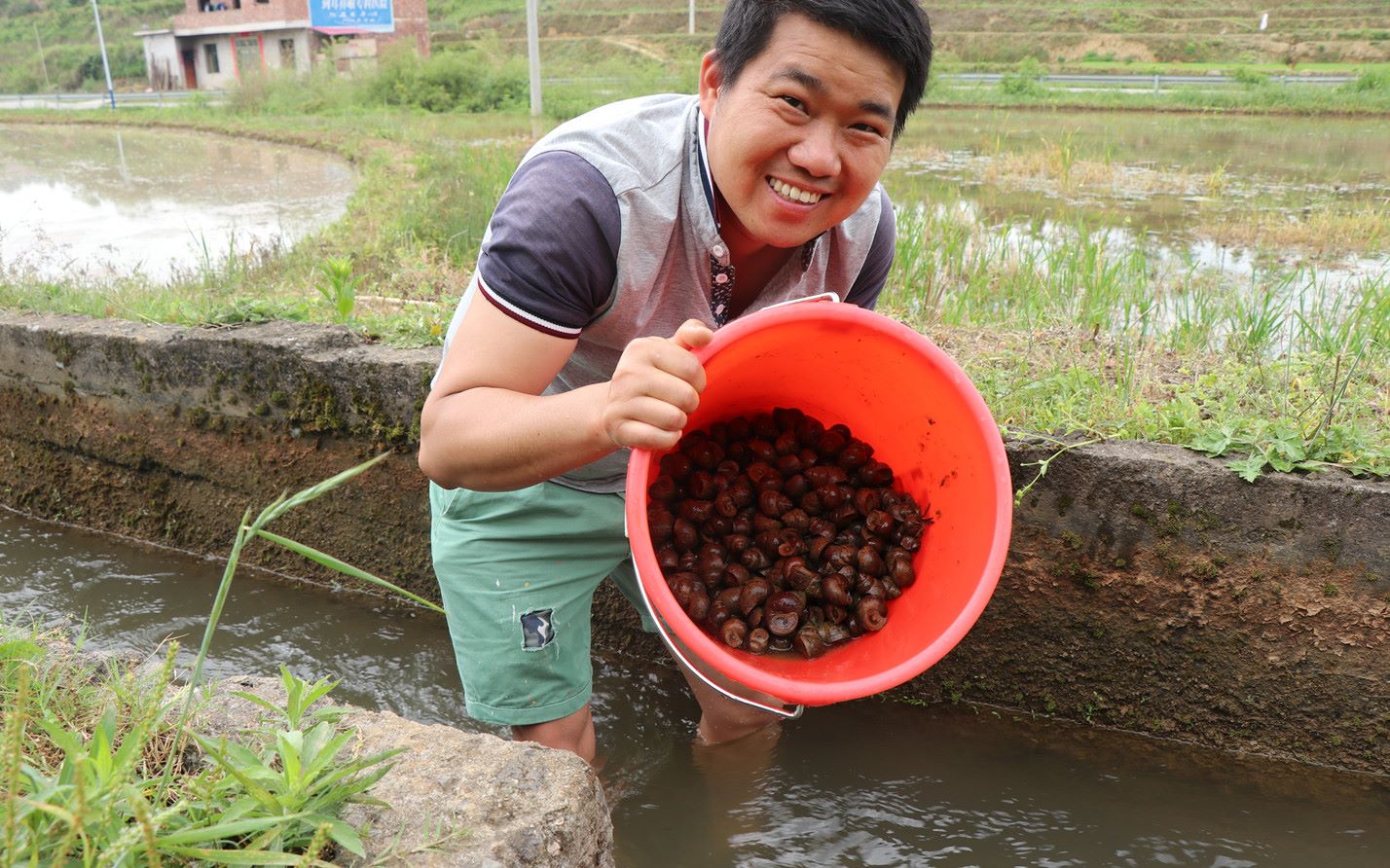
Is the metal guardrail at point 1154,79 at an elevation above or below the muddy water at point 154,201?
above

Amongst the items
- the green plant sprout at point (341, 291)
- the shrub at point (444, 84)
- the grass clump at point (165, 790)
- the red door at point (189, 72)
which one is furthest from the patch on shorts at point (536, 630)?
the red door at point (189, 72)

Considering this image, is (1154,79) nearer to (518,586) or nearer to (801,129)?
(801,129)

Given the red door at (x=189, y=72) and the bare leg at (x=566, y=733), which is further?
the red door at (x=189, y=72)

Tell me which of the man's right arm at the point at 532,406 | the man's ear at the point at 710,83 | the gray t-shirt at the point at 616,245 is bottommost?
the man's right arm at the point at 532,406

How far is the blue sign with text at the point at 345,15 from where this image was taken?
2733 centimetres

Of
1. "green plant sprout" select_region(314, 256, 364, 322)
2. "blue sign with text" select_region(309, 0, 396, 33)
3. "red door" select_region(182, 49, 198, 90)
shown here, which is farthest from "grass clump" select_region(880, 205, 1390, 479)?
"red door" select_region(182, 49, 198, 90)

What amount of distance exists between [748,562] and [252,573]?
1.86m

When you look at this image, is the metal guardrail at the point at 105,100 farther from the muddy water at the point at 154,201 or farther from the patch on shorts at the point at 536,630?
the patch on shorts at the point at 536,630

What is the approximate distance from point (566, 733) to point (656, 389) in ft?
2.86

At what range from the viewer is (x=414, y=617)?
254 centimetres

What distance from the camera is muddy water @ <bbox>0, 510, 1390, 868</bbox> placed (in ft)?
5.71

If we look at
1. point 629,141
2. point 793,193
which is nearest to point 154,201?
point 629,141

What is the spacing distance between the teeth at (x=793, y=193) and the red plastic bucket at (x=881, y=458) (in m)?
0.15

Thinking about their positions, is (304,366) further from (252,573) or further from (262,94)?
(262,94)
